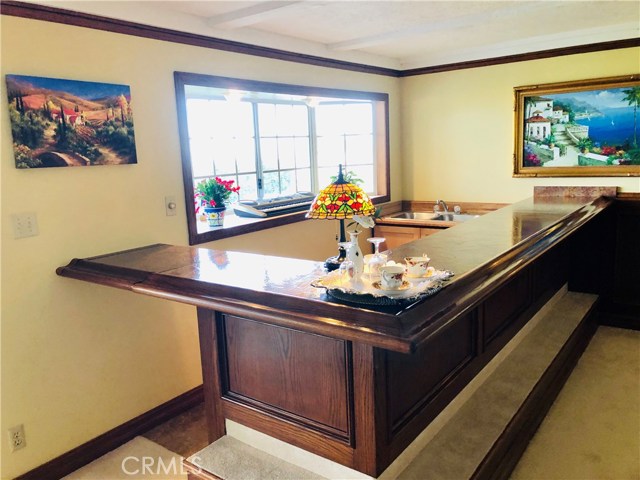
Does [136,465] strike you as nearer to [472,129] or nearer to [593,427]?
[593,427]

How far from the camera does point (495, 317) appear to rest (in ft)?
8.55

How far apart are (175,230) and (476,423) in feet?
6.25

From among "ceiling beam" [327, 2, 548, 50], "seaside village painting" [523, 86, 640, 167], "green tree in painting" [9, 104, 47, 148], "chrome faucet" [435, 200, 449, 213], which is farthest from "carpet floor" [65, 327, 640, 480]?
"ceiling beam" [327, 2, 548, 50]

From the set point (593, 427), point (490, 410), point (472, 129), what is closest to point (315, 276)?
point (490, 410)

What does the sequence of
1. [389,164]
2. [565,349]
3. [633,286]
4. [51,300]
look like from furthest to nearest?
[389,164]
[633,286]
[565,349]
[51,300]

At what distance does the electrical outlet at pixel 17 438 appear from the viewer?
233 cm

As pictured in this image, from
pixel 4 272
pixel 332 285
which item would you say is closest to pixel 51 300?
pixel 4 272

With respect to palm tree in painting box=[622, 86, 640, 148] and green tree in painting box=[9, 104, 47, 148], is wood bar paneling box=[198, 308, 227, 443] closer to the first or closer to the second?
green tree in painting box=[9, 104, 47, 148]

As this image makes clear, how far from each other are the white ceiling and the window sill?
3.85ft

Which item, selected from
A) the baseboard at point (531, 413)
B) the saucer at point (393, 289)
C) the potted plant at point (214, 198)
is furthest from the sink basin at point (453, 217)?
the saucer at point (393, 289)

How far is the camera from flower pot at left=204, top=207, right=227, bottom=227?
3.37m

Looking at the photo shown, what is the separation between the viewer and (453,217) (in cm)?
488

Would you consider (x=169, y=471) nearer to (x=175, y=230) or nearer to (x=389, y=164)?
(x=175, y=230)

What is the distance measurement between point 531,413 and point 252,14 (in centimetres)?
252
